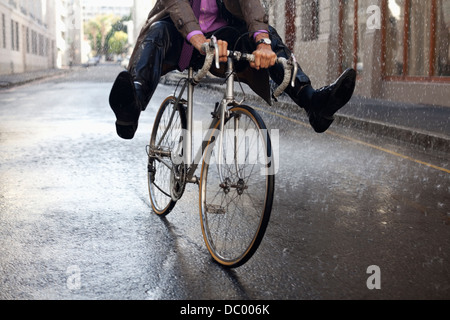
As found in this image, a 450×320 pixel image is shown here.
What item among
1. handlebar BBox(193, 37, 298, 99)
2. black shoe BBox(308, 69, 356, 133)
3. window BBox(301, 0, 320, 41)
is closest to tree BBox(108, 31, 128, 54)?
window BBox(301, 0, 320, 41)

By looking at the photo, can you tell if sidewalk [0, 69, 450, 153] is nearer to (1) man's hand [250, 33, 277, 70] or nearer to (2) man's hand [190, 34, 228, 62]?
(2) man's hand [190, 34, 228, 62]

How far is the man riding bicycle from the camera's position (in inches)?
153

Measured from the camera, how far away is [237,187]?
3.68 meters

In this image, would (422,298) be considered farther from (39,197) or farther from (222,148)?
(39,197)

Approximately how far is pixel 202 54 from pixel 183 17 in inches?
10.1

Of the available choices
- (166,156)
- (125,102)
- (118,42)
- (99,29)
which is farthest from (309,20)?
(99,29)

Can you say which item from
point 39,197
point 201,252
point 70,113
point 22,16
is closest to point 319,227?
point 201,252

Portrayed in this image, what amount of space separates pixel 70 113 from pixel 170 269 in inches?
424

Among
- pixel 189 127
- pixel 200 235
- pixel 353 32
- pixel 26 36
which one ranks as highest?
pixel 26 36

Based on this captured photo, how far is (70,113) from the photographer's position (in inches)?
546

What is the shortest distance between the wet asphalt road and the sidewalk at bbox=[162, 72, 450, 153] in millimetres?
720

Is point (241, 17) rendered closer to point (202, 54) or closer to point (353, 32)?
point (202, 54)

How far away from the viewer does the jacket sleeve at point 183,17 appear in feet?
12.7

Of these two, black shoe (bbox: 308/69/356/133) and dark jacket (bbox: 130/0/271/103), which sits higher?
dark jacket (bbox: 130/0/271/103)
